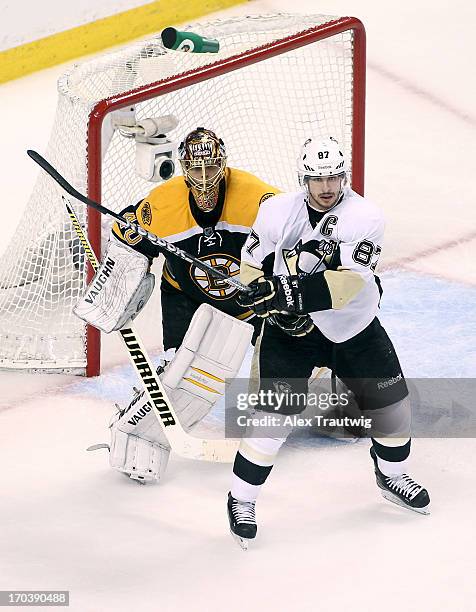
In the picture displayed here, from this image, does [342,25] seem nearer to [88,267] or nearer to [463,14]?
[88,267]

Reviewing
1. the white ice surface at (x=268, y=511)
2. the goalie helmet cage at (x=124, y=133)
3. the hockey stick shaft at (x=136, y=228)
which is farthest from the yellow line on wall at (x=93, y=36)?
the hockey stick shaft at (x=136, y=228)

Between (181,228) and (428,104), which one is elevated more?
(181,228)

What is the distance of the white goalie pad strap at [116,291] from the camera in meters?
4.21

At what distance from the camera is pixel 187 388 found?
14.6 ft

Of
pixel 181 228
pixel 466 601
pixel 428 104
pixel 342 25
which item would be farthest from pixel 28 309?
pixel 428 104

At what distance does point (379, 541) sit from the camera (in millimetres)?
4250

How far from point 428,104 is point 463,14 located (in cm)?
90

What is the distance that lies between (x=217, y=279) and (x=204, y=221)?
0.17 meters

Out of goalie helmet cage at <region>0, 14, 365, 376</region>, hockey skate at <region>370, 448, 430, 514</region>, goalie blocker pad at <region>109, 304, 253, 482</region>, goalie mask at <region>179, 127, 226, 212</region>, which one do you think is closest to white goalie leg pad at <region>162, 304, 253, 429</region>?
goalie blocker pad at <region>109, 304, 253, 482</region>

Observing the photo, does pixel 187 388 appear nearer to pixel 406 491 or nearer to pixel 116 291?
pixel 116 291

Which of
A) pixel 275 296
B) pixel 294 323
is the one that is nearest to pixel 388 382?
pixel 294 323

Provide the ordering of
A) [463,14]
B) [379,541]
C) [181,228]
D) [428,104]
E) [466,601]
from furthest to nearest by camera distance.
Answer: [463,14], [428,104], [181,228], [379,541], [466,601]

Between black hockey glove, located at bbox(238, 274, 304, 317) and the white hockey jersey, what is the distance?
0.33 feet

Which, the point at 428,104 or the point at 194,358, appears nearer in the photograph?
the point at 194,358
